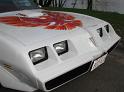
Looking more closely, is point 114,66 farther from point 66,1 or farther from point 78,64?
point 66,1

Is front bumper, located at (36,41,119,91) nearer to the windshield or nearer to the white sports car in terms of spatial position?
the white sports car

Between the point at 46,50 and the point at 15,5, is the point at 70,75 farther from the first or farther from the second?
the point at 15,5

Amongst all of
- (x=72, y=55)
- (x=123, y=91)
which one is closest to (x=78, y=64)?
(x=72, y=55)

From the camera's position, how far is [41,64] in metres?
3.10

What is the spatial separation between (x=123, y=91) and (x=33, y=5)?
7.78 feet

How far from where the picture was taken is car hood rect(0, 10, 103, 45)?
10.7ft

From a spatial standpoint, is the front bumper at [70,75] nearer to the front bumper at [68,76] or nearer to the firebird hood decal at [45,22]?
the front bumper at [68,76]

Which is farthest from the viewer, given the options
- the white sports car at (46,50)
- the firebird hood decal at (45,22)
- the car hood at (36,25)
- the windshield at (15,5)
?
the windshield at (15,5)

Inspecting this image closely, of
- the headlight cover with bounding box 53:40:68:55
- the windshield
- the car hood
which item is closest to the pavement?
the headlight cover with bounding box 53:40:68:55

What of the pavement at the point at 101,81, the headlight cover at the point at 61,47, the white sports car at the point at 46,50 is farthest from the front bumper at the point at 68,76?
the pavement at the point at 101,81

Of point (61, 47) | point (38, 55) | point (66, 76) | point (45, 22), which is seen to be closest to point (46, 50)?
point (38, 55)

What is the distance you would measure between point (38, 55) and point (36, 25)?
1.88 feet

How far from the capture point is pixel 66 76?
3234mm

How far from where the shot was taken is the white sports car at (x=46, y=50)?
9.87 feet
